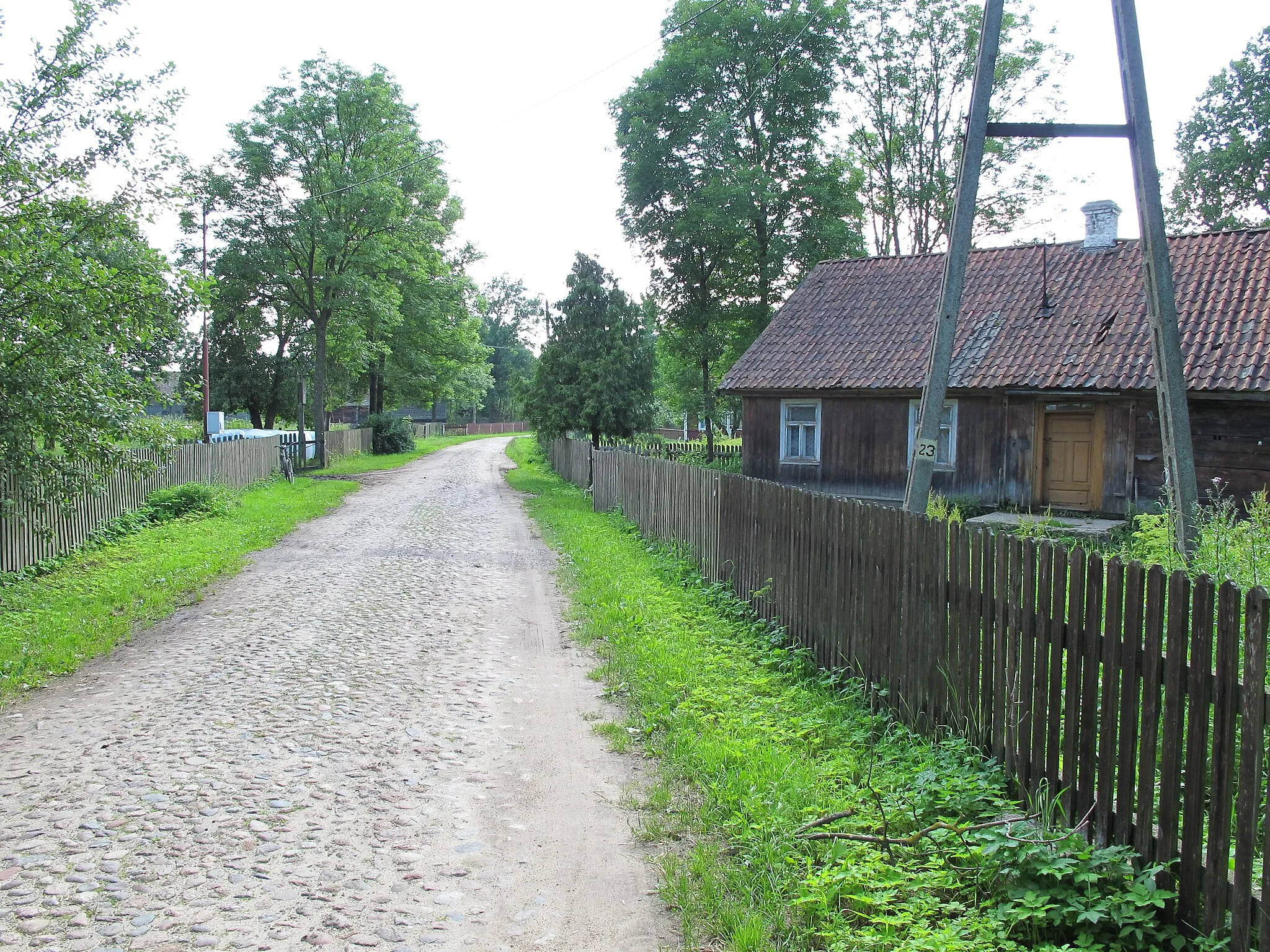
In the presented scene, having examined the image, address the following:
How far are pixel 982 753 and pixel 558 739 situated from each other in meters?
2.57

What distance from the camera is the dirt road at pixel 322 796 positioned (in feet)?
12.0

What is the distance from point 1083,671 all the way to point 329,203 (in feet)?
106

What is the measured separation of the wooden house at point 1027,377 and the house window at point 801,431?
32 mm

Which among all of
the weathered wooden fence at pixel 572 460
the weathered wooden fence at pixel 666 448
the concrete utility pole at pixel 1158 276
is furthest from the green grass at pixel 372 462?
the concrete utility pole at pixel 1158 276

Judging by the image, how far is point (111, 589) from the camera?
10.1 metres

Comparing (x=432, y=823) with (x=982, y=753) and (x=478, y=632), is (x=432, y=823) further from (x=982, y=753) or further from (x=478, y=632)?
(x=478, y=632)

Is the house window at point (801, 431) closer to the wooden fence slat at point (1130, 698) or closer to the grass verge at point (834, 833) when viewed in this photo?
the grass verge at point (834, 833)

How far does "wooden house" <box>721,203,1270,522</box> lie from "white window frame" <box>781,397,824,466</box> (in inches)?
1.3

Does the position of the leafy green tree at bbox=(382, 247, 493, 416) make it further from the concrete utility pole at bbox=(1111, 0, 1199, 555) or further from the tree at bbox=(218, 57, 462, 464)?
A: the concrete utility pole at bbox=(1111, 0, 1199, 555)

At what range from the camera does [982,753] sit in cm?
477

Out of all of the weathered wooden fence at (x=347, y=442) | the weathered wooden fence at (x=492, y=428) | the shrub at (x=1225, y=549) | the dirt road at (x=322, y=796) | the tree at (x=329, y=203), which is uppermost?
the tree at (x=329, y=203)

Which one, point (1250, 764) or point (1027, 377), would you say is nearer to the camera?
point (1250, 764)

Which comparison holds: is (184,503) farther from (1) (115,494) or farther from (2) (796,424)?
(2) (796,424)

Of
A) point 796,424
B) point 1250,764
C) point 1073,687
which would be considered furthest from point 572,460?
point 1250,764
